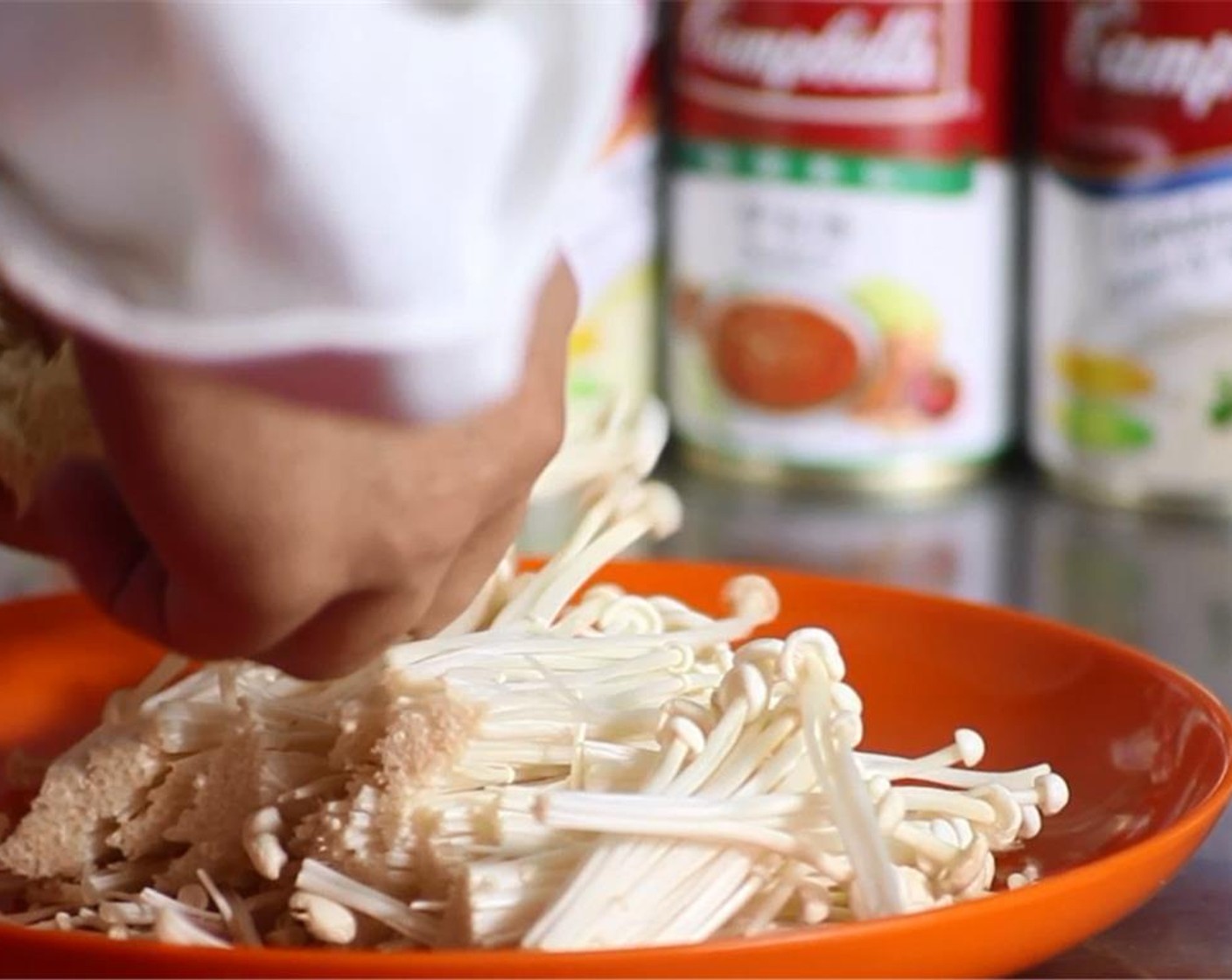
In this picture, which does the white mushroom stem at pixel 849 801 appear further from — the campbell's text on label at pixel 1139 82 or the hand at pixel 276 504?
the campbell's text on label at pixel 1139 82

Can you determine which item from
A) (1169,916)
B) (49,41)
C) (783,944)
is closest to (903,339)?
(1169,916)

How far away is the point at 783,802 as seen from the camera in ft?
2.24

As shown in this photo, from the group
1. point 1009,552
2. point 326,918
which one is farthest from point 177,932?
point 1009,552

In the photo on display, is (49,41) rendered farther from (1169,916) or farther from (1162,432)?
(1162,432)

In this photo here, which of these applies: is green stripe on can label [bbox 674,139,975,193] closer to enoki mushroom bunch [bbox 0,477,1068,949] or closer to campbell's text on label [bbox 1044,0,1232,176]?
campbell's text on label [bbox 1044,0,1232,176]

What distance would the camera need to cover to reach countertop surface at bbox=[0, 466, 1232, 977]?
4.14 feet

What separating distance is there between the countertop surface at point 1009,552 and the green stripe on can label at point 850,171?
0.72 feet

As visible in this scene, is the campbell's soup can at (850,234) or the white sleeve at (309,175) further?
the campbell's soup can at (850,234)

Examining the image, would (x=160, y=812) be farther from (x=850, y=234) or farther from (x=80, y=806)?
(x=850, y=234)

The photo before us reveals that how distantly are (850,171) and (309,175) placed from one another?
1.02 m

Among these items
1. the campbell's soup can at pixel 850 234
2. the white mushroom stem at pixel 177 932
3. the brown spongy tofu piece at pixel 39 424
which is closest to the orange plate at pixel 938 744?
the white mushroom stem at pixel 177 932

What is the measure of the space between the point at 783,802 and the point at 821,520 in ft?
2.61

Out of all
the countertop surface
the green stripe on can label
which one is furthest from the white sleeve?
the green stripe on can label

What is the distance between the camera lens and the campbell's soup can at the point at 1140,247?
1357 millimetres
